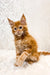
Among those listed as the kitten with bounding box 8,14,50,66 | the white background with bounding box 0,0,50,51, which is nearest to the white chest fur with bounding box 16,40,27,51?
the kitten with bounding box 8,14,50,66

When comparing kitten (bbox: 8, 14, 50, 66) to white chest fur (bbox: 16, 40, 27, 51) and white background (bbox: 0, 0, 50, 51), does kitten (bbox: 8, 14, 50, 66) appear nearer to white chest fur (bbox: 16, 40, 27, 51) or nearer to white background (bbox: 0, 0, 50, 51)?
white chest fur (bbox: 16, 40, 27, 51)

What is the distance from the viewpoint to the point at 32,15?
113 centimetres

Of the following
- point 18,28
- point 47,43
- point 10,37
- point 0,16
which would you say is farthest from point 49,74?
point 0,16

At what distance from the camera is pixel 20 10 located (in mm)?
1156

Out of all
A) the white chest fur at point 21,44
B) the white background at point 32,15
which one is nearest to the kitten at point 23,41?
the white chest fur at point 21,44

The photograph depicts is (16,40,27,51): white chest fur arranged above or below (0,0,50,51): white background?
below

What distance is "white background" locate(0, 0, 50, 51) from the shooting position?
1.10 m

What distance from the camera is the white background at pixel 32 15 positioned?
1.10 meters

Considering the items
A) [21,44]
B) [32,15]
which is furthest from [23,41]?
[32,15]

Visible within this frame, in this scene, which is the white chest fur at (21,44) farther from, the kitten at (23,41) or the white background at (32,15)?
the white background at (32,15)

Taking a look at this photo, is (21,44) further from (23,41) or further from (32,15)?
(32,15)

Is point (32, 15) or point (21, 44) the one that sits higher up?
point (32, 15)

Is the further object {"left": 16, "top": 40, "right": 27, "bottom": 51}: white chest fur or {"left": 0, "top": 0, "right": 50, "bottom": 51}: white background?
{"left": 0, "top": 0, "right": 50, "bottom": 51}: white background

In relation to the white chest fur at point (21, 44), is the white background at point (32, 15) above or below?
above
